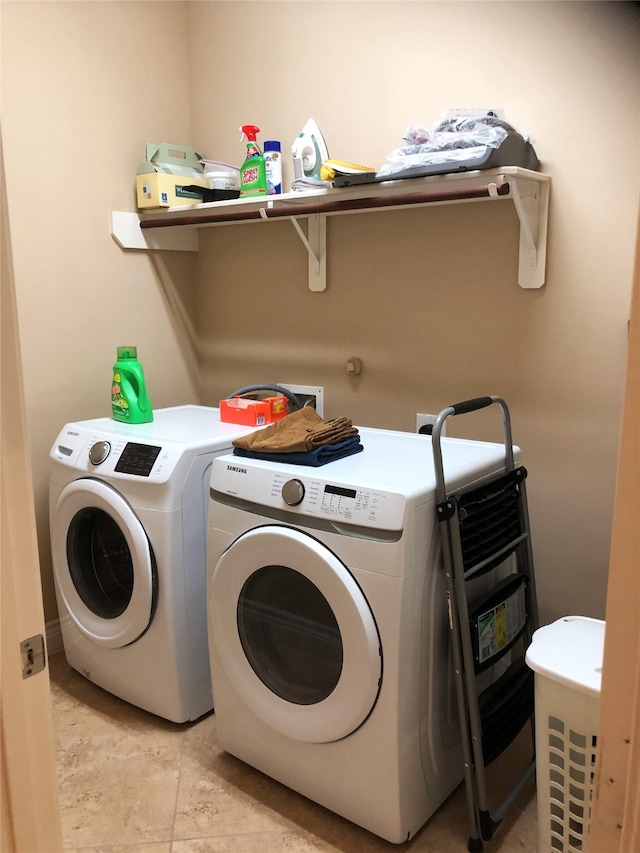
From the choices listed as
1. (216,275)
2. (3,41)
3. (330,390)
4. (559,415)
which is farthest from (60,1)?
(559,415)

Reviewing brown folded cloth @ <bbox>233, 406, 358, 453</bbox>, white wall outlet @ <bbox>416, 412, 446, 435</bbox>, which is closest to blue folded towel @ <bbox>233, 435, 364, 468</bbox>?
brown folded cloth @ <bbox>233, 406, 358, 453</bbox>

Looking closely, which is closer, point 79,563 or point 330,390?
point 79,563

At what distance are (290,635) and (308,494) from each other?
0.40 metres

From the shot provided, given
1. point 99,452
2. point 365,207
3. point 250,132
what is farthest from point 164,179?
point 99,452

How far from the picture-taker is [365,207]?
2025 millimetres

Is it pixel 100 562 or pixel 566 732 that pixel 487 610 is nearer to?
pixel 566 732

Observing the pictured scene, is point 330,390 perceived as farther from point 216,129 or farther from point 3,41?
point 3,41

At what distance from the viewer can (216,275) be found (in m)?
2.84

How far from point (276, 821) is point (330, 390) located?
4.58ft

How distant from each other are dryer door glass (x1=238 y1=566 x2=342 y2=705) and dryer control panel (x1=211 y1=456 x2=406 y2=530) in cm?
18

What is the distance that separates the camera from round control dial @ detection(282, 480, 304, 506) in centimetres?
158

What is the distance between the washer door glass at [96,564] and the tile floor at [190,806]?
298 mm

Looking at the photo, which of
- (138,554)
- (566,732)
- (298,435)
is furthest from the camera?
(138,554)

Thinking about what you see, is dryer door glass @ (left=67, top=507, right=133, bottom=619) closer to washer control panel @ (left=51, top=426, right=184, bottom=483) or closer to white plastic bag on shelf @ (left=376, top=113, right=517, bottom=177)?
washer control panel @ (left=51, top=426, right=184, bottom=483)
